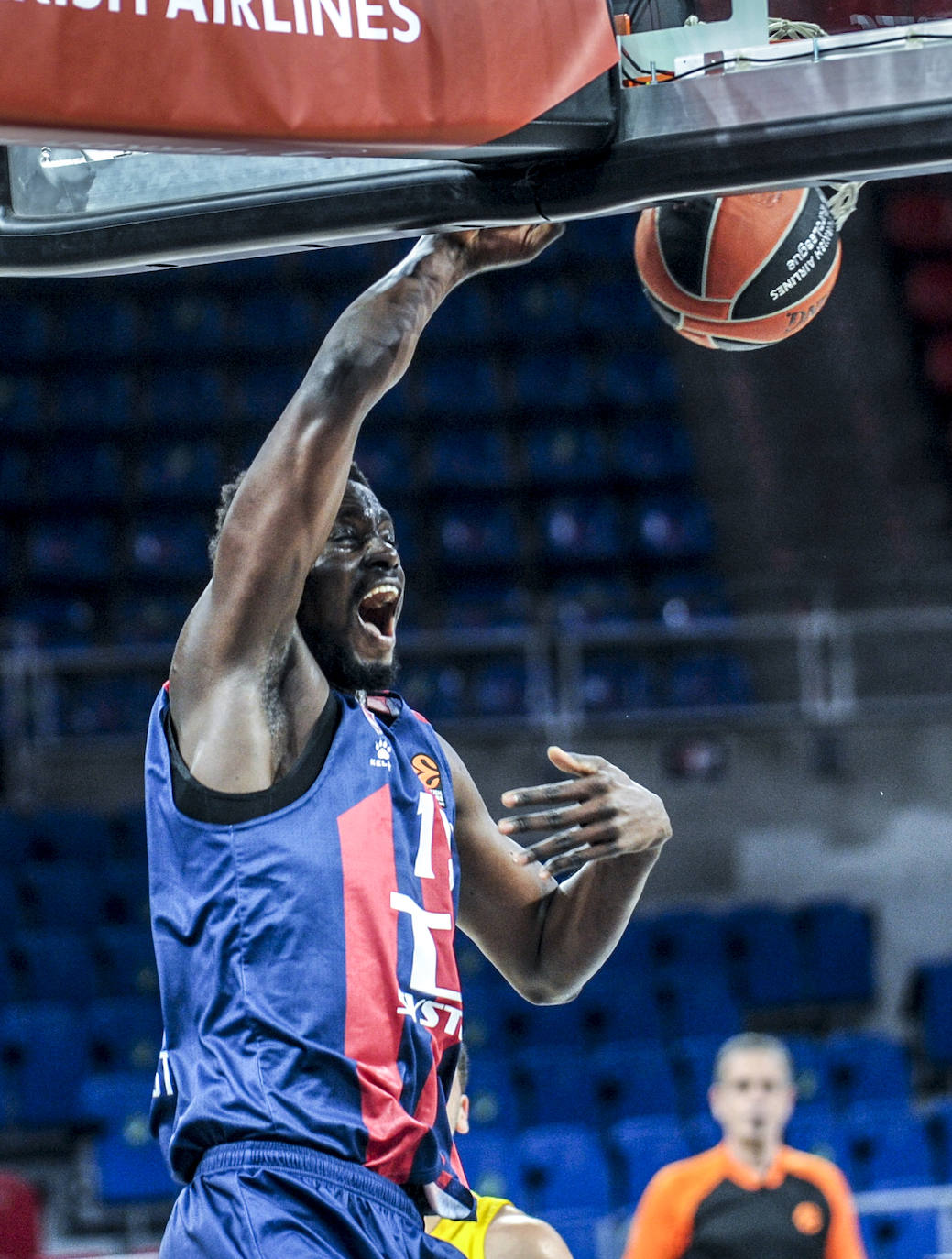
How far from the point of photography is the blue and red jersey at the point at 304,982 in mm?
2131

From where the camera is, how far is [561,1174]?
5973 millimetres

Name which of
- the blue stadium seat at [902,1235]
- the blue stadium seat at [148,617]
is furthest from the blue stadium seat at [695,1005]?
the blue stadium seat at [148,617]

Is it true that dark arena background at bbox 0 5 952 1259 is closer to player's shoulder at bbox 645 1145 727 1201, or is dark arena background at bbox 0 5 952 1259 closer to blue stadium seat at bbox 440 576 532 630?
blue stadium seat at bbox 440 576 532 630

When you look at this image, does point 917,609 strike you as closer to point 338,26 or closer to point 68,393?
point 68,393

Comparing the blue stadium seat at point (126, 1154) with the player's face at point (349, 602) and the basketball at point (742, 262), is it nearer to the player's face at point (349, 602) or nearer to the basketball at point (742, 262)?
the player's face at point (349, 602)

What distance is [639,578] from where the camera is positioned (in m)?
9.80

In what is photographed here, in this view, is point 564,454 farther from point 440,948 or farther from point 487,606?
point 440,948

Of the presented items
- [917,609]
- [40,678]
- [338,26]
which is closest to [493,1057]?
[40,678]

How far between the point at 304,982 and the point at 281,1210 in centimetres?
26

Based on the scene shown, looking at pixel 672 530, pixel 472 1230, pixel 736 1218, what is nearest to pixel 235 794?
pixel 472 1230

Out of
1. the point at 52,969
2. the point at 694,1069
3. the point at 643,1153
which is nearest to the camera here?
the point at 643,1153

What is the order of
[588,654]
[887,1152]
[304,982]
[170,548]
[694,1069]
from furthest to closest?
1. [170,548]
2. [588,654]
3. [694,1069]
4. [887,1152]
5. [304,982]

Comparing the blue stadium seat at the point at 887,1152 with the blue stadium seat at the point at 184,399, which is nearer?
the blue stadium seat at the point at 887,1152

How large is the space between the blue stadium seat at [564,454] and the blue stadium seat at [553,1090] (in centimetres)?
430
